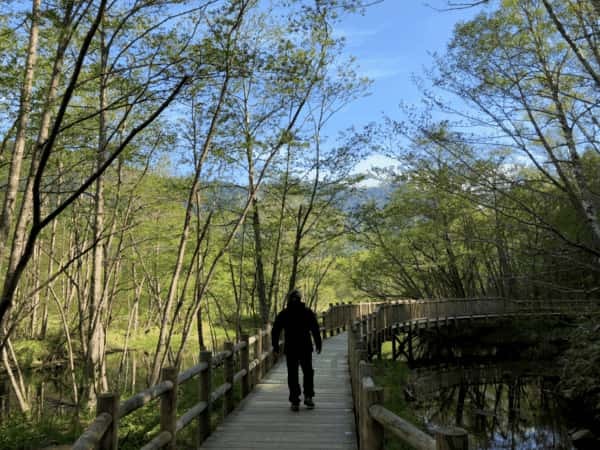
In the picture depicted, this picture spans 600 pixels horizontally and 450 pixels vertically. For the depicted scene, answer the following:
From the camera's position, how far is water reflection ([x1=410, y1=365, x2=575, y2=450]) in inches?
455

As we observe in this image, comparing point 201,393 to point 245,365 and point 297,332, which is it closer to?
point 297,332

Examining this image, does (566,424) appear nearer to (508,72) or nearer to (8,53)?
(508,72)

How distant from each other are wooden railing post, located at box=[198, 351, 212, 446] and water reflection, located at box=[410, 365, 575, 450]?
4902mm

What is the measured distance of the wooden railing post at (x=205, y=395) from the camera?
18.1ft

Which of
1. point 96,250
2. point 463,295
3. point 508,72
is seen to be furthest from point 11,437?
point 463,295

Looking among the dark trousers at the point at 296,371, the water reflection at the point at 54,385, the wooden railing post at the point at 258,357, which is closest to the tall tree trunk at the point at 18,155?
the dark trousers at the point at 296,371

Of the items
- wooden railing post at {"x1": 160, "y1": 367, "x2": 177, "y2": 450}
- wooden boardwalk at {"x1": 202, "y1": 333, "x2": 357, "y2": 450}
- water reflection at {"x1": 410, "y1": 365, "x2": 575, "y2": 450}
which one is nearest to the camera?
wooden railing post at {"x1": 160, "y1": 367, "x2": 177, "y2": 450}

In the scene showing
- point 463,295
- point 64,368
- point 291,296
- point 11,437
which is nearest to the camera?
point 291,296

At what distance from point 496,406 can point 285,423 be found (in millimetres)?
11316

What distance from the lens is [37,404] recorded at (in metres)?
13.8

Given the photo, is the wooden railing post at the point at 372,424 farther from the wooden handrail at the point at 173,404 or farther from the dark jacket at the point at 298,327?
the dark jacket at the point at 298,327

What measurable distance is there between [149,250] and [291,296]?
53.3 ft

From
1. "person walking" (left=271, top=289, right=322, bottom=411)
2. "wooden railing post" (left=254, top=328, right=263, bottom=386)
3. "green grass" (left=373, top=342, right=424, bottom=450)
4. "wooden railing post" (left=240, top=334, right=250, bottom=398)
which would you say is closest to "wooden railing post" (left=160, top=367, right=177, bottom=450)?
"person walking" (left=271, top=289, right=322, bottom=411)

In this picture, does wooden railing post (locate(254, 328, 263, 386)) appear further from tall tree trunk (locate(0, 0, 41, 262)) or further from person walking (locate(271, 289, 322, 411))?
tall tree trunk (locate(0, 0, 41, 262))
